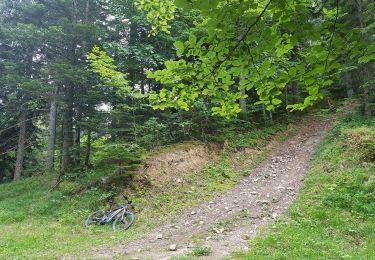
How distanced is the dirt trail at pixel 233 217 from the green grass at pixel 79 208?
Result: 54 centimetres

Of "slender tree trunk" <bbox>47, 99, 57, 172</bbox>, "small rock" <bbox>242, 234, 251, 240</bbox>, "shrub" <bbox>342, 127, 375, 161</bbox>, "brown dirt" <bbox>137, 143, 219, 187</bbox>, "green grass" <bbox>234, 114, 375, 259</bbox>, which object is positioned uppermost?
"slender tree trunk" <bbox>47, 99, 57, 172</bbox>

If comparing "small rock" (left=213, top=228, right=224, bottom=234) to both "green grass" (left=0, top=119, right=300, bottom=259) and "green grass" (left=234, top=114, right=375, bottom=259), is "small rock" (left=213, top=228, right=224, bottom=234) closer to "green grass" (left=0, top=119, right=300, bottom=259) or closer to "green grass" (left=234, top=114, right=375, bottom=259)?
"green grass" (left=234, top=114, right=375, bottom=259)

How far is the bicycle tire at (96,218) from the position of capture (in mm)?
10453

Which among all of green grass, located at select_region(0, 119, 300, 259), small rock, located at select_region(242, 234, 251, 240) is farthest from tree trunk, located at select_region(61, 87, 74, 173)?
small rock, located at select_region(242, 234, 251, 240)

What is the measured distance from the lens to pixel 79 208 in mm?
11766

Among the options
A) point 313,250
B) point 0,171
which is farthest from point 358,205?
point 0,171

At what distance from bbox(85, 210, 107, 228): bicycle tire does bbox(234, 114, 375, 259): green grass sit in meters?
5.62

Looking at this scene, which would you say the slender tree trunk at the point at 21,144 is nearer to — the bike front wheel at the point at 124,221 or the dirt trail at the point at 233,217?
the bike front wheel at the point at 124,221

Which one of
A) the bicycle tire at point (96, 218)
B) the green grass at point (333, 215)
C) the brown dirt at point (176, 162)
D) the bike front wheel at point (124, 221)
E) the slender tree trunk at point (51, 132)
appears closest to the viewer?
the green grass at point (333, 215)

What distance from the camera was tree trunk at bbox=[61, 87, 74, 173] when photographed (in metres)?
16.3

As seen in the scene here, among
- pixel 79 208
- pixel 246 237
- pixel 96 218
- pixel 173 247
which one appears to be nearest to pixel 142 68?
pixel 79 208

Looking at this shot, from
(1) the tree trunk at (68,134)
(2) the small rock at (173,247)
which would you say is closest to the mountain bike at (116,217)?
(2) the small rock at (173,247)

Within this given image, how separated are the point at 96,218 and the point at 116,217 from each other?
0.77 m

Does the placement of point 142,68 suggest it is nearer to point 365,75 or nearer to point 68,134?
point 68,134
